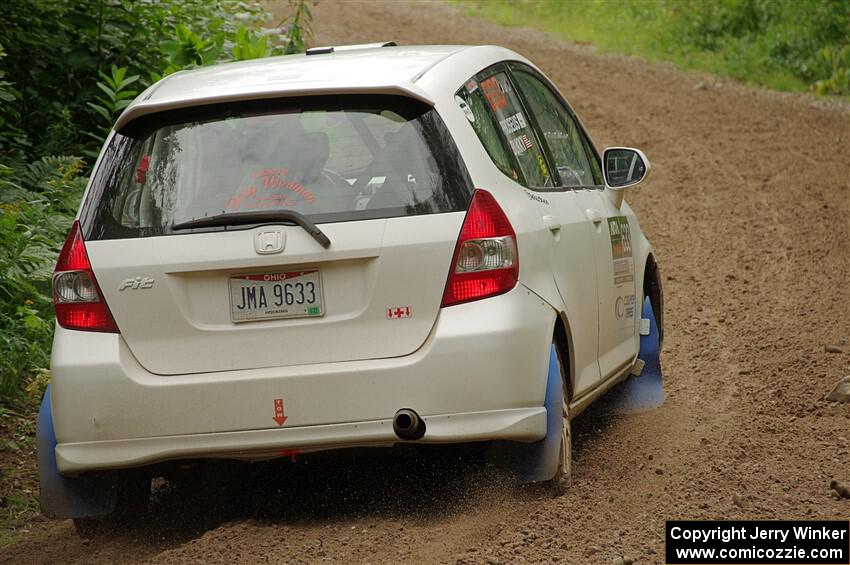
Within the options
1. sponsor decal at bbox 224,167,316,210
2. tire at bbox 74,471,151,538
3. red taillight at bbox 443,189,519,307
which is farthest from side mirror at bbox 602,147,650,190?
tire at bbox 74,471,151,538

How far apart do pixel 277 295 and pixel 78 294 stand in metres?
0.75

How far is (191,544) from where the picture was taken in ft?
15.9

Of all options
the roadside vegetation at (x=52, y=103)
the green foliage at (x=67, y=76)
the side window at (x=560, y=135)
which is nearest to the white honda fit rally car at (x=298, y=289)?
the side window at (x=560, y=135)

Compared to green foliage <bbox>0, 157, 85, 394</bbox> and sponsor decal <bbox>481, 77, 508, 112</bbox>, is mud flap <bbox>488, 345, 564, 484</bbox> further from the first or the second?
green foliage <bbox>0, 157, 85, 394</bbox>

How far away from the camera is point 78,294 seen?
496 cm

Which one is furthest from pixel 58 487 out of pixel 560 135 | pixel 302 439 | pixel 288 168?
pixel 560 135

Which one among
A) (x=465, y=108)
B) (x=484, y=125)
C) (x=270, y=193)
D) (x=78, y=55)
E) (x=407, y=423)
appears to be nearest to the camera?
(x=407, y=423)

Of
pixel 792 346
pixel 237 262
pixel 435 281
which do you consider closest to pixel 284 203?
pixel 237 262

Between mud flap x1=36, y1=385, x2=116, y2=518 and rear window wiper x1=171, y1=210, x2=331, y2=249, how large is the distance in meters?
0.88

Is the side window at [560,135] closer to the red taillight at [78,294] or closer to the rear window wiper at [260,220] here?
the rear window wiper at [260,220]

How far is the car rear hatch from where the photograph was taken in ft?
15.7

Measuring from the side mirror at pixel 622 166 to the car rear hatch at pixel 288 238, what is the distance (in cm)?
184

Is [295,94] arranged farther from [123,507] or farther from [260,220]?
[123,507]

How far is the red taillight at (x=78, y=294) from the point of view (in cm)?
492
